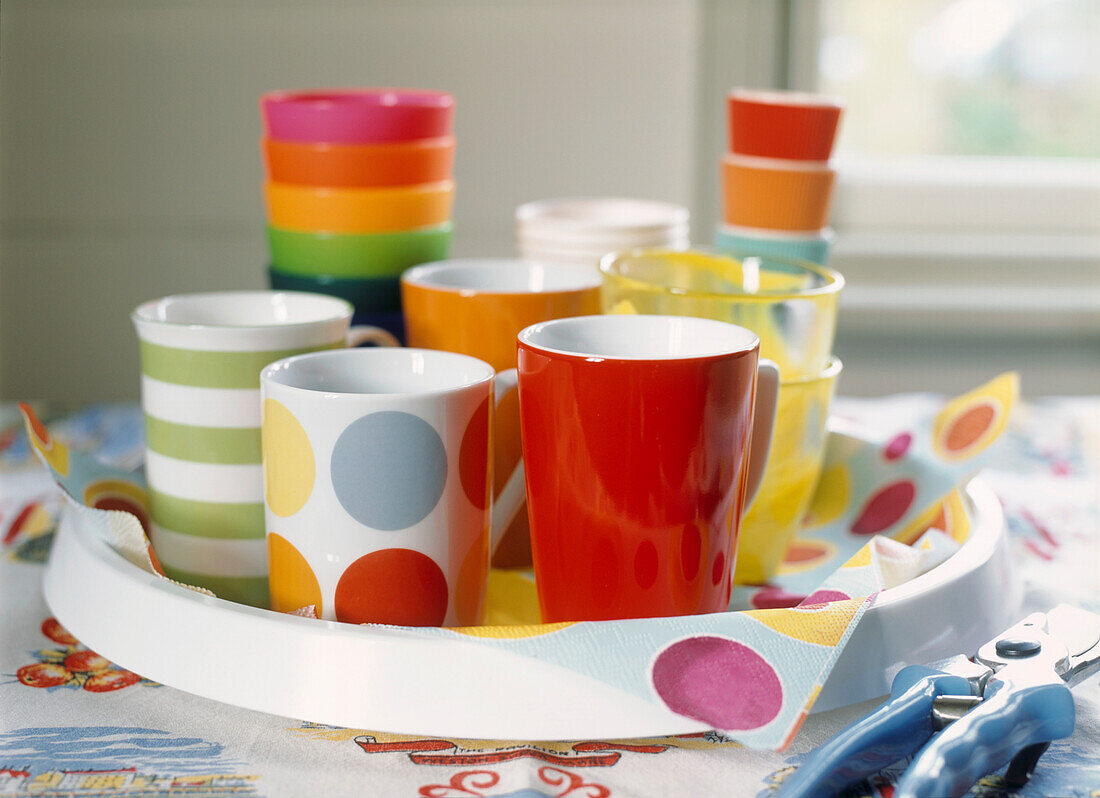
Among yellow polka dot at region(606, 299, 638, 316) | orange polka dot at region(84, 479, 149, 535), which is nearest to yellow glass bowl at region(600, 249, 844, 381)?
yellow polka dot at region(606, 299, 638, 316)

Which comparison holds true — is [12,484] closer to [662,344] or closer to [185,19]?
[662,344]

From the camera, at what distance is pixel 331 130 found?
560 mm

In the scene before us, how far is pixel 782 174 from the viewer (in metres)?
0.58

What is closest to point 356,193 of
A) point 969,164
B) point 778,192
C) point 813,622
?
point 778,192

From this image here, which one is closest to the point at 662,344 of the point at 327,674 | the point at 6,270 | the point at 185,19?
the point at 327,674

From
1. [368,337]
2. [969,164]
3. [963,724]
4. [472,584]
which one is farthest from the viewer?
[969,164]

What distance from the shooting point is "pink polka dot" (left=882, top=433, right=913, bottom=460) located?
588mm

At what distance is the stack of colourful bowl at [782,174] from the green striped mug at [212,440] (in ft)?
0.81

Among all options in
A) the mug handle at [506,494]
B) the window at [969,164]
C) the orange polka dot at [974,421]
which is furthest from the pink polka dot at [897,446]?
the window at [969,164]

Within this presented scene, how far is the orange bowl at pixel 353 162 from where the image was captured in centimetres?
56

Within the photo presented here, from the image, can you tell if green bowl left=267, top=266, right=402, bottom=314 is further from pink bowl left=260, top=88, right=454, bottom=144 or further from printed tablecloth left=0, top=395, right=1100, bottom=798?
printed tablecloth left=0, top=395, right=1100, bottom=798

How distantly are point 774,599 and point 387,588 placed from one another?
179 millimetres

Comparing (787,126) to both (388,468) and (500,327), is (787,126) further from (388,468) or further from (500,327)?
(388,468)

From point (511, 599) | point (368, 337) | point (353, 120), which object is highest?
point (353, 120)
